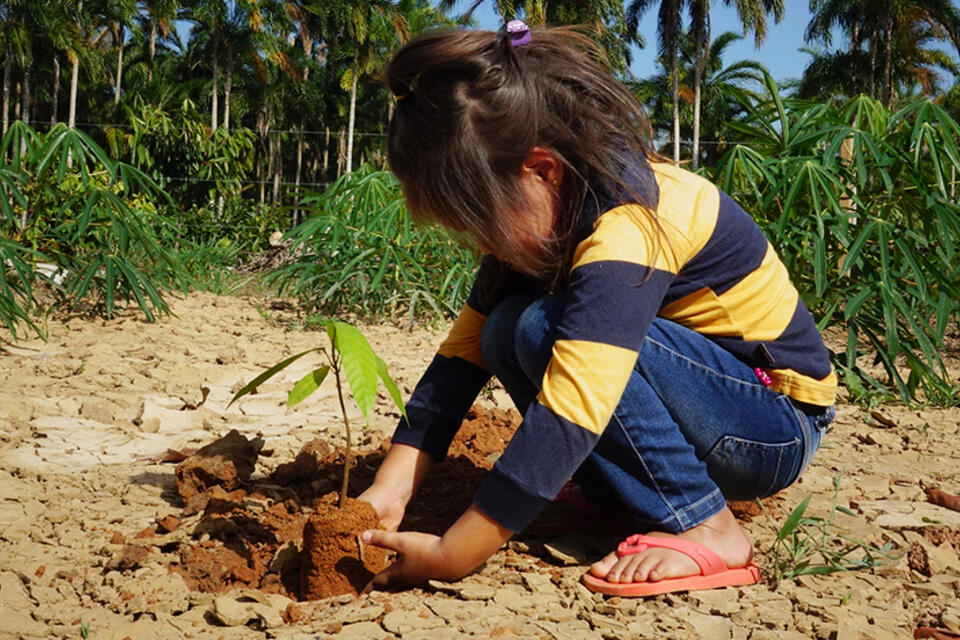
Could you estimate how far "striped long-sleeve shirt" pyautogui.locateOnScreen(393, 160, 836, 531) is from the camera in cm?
113

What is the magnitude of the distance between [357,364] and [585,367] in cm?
29

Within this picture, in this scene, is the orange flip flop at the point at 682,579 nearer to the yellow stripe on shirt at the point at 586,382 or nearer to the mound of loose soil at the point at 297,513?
the yellow stripe on shirt at the point at 586,382

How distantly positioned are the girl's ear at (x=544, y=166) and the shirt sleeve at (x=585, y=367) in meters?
0.12

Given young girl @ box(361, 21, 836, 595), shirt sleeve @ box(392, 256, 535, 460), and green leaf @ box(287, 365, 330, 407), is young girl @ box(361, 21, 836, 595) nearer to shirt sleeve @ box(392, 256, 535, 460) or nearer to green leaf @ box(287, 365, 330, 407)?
shirt sleeve @ box(392, 256, 535, 460)

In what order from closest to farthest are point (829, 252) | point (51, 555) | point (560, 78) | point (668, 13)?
point (560, 78)
point (51, 555)
point (829, 252)
point (668, 13)

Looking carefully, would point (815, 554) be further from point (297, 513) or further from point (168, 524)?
point (168, 524)

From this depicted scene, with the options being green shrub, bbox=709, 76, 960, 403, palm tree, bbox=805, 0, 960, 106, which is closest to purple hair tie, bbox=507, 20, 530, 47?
green shrub, bbox=709, 76, 960, 403

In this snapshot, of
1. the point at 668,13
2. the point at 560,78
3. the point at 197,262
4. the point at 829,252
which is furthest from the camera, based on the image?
the point at 668,13

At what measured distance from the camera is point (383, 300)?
367 centimetres

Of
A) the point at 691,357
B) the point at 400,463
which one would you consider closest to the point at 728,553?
the point at 691,357

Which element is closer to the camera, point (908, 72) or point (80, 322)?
point (80, 322)

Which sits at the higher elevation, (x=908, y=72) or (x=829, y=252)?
(x=908, y=72)

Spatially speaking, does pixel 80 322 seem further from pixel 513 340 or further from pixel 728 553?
pixel 728 553

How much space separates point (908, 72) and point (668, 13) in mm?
7234
